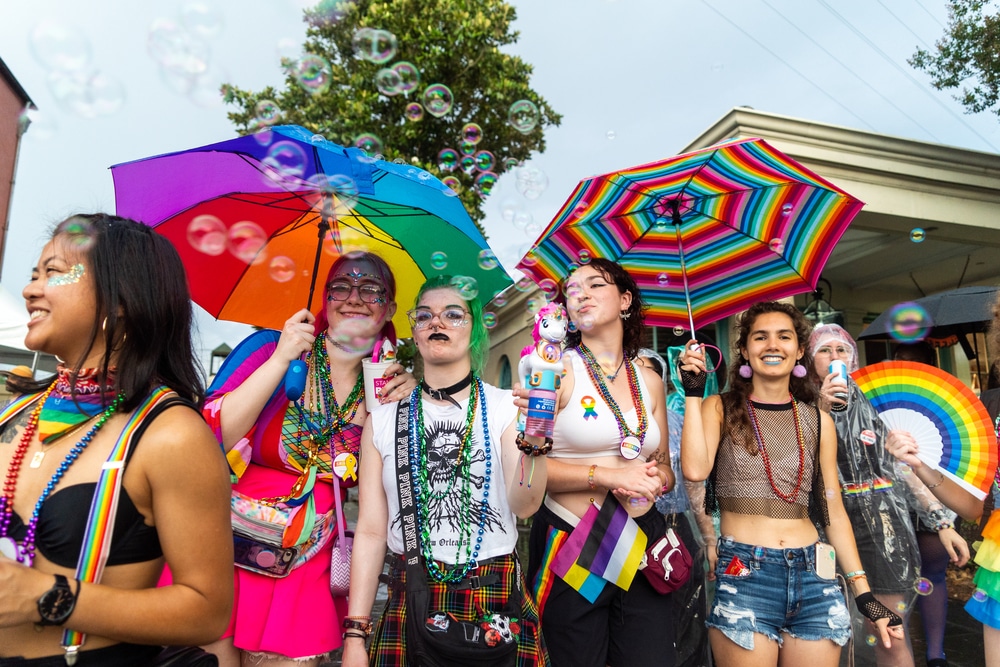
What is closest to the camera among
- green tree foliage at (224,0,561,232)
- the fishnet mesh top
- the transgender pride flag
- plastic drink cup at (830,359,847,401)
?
the transgender pride flag

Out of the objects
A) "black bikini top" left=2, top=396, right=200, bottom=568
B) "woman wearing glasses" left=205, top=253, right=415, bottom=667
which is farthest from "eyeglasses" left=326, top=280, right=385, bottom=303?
"black bikini top" left=2, top=396, right=200, bottom=568

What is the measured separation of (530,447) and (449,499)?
1.27 ft

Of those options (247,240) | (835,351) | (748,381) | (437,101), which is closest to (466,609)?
(748,381)

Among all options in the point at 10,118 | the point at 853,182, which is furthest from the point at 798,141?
the point at 10,118

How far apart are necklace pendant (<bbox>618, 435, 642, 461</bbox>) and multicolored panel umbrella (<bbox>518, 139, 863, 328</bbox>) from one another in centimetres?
106

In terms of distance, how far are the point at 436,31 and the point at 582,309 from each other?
9695mm

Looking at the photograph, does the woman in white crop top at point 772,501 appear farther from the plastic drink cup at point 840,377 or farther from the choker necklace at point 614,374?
the choker necklace at point 614,374

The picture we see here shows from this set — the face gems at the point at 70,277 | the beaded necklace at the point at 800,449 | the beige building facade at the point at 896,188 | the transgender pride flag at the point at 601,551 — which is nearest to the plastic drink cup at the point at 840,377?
the beaded necklace at the point at 800,449

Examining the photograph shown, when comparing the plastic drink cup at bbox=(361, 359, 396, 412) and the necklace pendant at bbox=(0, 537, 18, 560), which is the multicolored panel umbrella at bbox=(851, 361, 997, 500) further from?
the necklace pendant at bbox=(0, 537, 18, 560)

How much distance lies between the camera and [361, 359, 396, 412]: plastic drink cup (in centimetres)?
250

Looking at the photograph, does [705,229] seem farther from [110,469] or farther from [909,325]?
[110,469]

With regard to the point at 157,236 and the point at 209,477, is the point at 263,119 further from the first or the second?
the point at 209,477

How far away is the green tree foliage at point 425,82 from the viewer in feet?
36.6

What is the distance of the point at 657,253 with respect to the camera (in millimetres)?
3566
